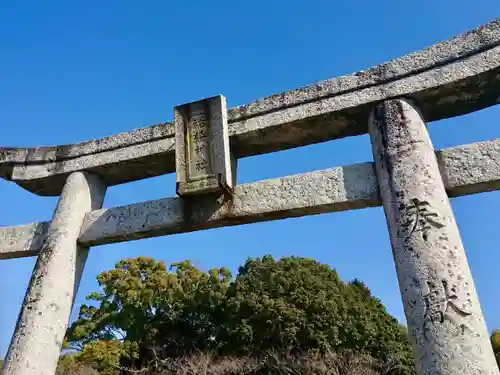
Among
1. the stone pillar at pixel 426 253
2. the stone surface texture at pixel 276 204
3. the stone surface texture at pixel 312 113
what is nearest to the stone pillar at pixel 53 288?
the stone surface texture at pixel 276 204

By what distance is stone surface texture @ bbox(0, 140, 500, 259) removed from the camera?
3.25m

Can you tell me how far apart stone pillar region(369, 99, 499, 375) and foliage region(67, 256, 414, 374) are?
1170 cm

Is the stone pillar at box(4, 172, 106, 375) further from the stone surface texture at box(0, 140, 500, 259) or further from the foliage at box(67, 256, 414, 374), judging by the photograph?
the foliage at box(67, 256, 414, 374)

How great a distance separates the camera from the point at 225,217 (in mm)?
3840

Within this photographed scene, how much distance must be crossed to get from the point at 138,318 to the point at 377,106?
1659 centimetres

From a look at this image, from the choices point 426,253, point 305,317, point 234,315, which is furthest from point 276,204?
point 234,315

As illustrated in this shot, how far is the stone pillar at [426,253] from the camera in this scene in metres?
2.57


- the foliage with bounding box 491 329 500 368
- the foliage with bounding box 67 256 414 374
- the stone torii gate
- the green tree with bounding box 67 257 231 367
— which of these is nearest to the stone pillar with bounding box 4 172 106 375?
the stone torii gate

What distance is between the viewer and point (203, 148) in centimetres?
405

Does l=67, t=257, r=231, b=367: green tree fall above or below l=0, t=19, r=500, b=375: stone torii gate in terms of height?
above

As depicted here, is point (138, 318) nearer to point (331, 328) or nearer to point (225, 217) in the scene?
point (331, 328)

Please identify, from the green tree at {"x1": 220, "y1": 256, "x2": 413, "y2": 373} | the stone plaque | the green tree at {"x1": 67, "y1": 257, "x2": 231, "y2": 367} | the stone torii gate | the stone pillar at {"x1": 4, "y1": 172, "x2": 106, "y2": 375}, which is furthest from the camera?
the green tree at {"x1": 67, "y1": 257, "x2": 231, "y2": 367}

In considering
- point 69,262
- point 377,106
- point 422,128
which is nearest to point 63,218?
point 69,262

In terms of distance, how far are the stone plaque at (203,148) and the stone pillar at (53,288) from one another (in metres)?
1.22
